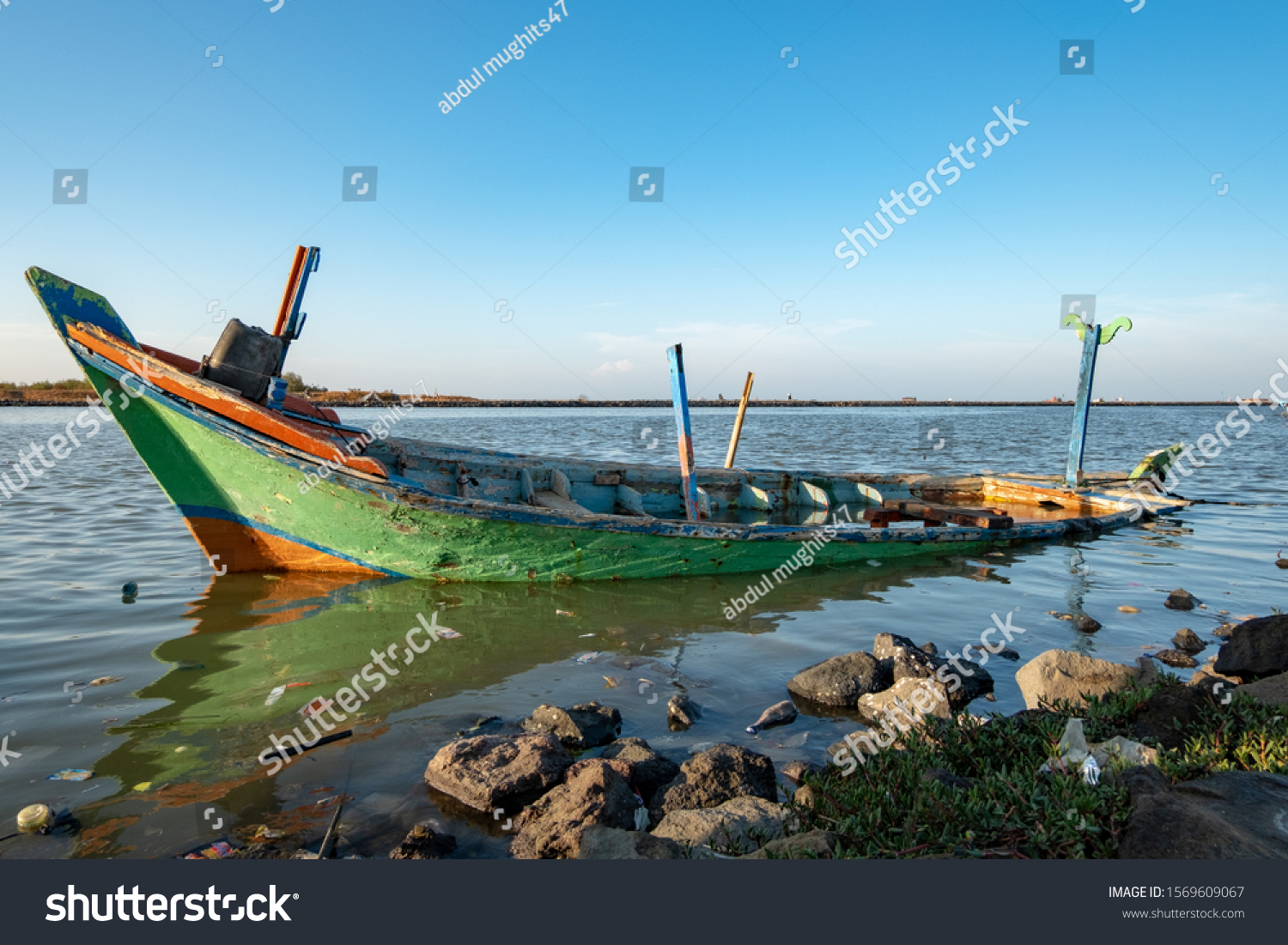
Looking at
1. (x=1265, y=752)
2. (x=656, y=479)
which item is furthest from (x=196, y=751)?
(x=656, y=479)

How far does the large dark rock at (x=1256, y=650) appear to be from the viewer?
16.6 feet

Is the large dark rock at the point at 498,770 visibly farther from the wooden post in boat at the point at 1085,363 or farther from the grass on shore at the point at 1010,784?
the wooden post in boat at the point at 1085,363

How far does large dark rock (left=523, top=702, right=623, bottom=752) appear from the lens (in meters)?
4.73

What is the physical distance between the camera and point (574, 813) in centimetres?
355

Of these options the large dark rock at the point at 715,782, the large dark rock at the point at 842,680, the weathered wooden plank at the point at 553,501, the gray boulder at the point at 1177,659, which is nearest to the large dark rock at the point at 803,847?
the large dark rock at the point at 715,782

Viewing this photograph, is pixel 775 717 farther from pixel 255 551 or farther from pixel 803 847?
pixel 255 551

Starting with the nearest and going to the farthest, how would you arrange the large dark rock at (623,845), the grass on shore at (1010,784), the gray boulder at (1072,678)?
the grass on shore at (1010,784), the large dark rock at (623,845), the gray boulder at (1072,678)

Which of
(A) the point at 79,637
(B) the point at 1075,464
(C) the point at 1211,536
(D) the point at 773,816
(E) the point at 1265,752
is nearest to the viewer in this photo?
(E) the point at 1265,752

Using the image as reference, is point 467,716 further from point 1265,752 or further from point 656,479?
point 656,479

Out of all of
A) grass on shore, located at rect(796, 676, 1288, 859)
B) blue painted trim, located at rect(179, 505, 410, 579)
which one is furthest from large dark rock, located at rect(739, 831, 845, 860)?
blue painted trim, located at rect(179, 505, 410, 579)

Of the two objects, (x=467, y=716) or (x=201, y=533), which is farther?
(x=201, y=533)

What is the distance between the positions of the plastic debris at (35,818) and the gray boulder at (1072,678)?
227 inches

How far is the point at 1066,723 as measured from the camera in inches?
148

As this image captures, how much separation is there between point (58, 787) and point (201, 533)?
16.1 ft
